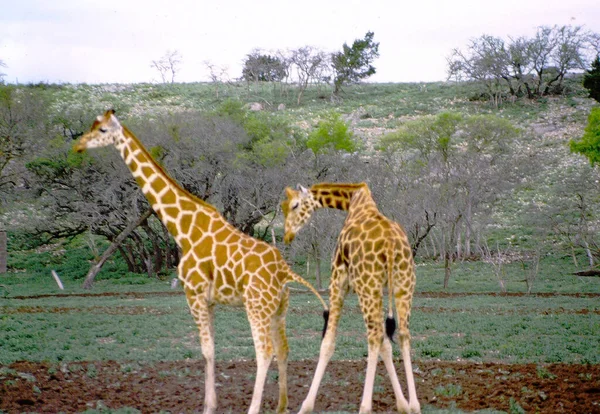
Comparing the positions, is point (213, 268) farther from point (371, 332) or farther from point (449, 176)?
point (449, 176)

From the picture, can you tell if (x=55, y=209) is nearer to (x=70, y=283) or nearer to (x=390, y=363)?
(x=70, y=283)

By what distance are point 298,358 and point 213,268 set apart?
5.53m

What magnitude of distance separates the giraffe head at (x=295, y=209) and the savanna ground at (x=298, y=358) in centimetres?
239

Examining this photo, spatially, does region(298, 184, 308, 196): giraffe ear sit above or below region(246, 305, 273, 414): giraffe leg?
above

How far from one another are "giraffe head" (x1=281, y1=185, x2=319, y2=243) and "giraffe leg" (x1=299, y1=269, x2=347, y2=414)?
845mm

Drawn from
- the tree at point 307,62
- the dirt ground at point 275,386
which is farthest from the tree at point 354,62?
the dirt ground at point 275,386

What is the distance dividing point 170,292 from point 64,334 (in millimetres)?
14608

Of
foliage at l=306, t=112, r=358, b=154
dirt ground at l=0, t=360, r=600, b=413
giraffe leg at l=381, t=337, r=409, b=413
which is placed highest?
foliage at l=306, t=112, r=358, b=154

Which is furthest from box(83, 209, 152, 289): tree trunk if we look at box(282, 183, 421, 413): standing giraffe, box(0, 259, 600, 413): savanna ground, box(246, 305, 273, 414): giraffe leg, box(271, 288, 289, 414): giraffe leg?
box(246, 305, 273, 414): giraffe leg

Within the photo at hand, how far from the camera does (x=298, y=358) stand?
14211 millimetres

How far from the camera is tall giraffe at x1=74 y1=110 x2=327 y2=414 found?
8875mm

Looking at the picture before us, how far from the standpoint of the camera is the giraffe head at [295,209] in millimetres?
9844

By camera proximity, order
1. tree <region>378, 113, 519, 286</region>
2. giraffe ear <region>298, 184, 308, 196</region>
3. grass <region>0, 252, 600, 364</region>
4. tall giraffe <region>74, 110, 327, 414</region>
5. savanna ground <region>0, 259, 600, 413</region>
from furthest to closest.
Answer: tree <region>378, 113, 519, 286</region> → grass <region>0, 252, 600, 364</region> → savanna ground <region>0, 259, 600, 413</region> → giraffe ear <region>298, 184, 308, 196</region> → tall giraffe <region>74, 110, 327, 414</region>

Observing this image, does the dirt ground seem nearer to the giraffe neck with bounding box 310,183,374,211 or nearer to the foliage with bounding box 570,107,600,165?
the giraffe neck with bounding box 310,183,374,211
